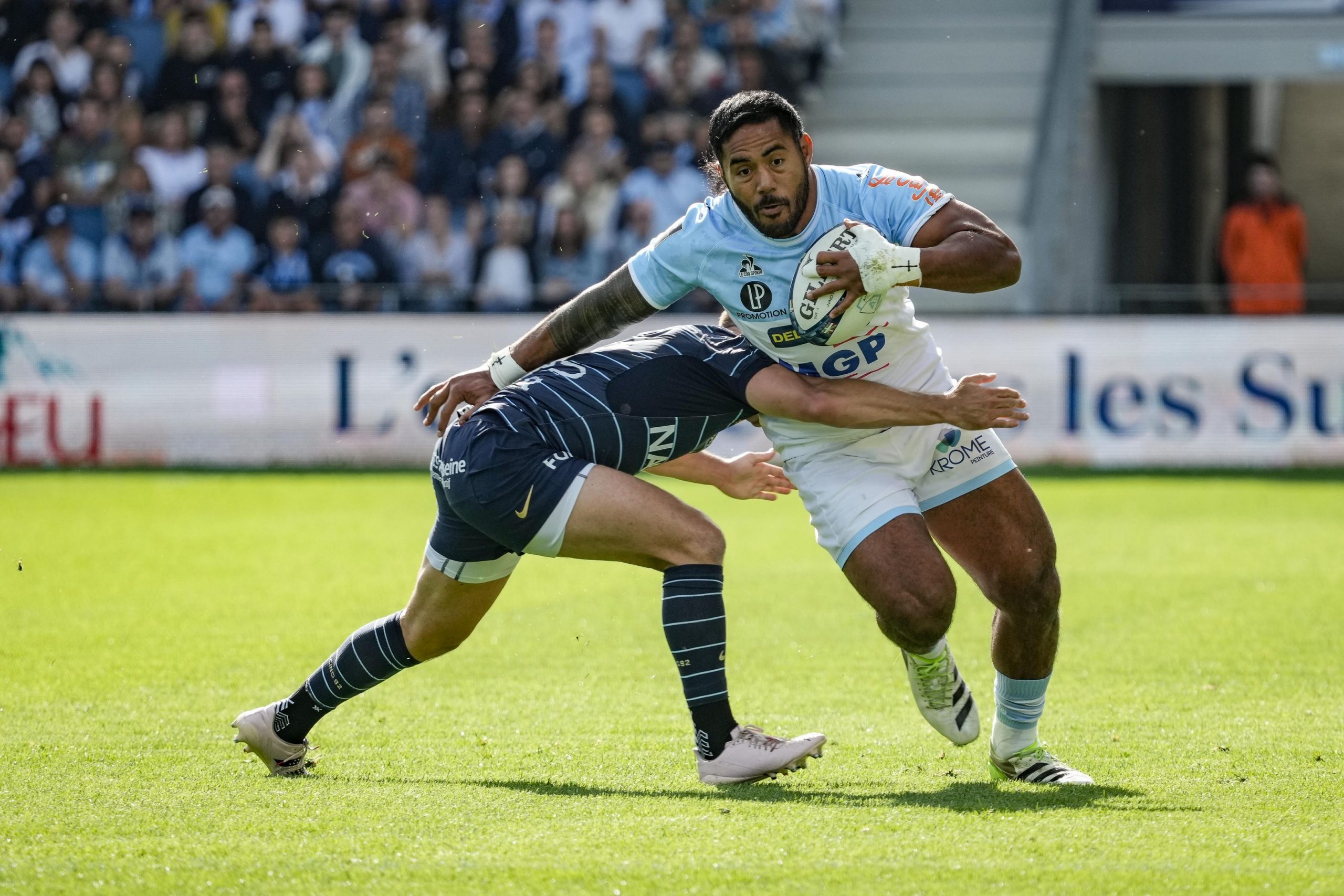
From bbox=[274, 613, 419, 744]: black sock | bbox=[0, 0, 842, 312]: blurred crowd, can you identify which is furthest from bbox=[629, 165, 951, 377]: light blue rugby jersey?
bbox=[0, 0, 842, 312]: blurred crowd

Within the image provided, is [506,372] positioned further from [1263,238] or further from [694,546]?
[1263,238]

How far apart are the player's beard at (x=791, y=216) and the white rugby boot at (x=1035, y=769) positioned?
5.22 feet

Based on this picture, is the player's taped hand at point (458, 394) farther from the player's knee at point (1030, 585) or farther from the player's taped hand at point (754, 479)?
the player's knee at point (1030, 585)

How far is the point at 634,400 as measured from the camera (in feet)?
15.4

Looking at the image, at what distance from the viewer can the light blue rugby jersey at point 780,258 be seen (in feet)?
15.6

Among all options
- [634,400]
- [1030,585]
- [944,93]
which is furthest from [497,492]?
[944,93]

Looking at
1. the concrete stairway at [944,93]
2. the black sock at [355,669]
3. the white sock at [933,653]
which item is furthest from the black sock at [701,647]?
the concrete stairway at [944,93]

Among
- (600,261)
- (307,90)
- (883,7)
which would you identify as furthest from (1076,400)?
(307,90)

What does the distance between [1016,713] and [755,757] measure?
808 mm

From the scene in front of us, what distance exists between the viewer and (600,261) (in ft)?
51.1

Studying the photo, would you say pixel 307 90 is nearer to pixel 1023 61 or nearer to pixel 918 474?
pixel 1023 61

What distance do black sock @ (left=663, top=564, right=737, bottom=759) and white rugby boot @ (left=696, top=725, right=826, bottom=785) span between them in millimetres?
31

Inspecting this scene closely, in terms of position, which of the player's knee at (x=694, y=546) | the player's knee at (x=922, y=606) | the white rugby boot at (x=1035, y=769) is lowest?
the white rugby boot at (x=1035, y=769)

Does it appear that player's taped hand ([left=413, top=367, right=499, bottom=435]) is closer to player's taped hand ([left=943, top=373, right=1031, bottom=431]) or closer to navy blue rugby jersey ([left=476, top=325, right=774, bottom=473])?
navy blue rugby jersey ([left=476, top=325, right=774, bottom=473])
